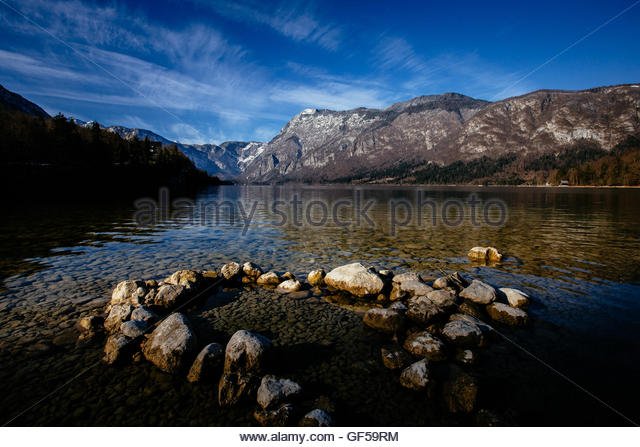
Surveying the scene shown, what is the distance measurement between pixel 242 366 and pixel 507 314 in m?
10.6

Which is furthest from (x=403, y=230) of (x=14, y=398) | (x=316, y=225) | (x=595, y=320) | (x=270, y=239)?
(x=14, y=398)

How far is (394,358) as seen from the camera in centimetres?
967

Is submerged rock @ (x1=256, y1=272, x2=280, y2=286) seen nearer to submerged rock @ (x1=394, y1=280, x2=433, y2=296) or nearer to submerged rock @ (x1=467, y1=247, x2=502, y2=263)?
submerged rock @ (x1=394, y1=280, x2=433, y2=296)

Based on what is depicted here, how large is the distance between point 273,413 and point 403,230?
31.6 meters

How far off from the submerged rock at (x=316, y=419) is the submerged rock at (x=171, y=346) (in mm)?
4540

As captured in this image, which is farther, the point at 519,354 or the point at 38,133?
the point at 38,133

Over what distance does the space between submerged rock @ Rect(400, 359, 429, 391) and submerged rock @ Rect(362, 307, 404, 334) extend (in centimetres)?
281

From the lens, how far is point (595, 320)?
12.7 m

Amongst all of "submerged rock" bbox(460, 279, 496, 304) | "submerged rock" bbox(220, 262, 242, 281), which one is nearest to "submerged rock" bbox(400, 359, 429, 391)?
"submerged rock" bbox(460, 279, 496, 304)

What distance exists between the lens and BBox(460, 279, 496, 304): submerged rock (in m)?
13.8

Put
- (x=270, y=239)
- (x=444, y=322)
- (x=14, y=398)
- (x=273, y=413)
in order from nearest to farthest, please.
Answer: (x=273, y=413) → (x=14, y=398) → (x=444, y=322) → (x=270, y=239)

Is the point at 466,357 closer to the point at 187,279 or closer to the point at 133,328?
the point at 133,328

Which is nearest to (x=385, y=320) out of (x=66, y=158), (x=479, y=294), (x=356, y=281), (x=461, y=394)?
(x=356, y=281)
